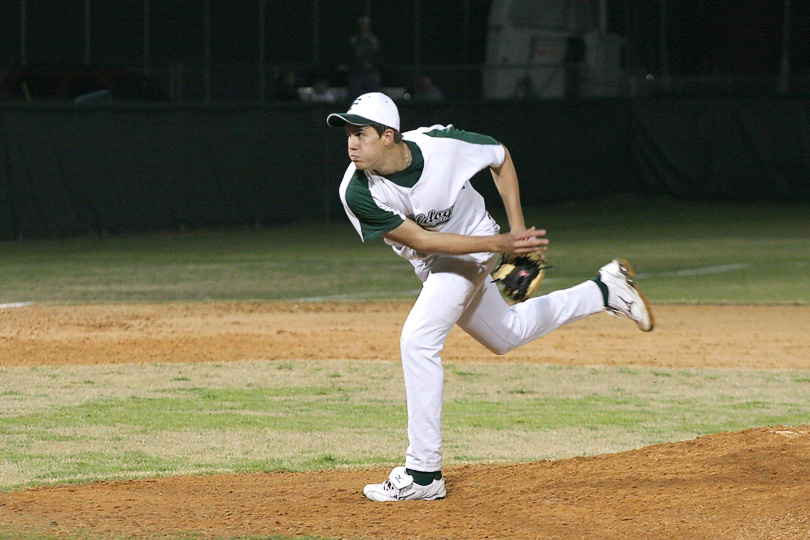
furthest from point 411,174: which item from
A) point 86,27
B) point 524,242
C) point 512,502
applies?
point 86,27

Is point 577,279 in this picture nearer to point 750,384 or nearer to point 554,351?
point 554,351

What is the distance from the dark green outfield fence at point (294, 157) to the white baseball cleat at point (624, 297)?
12834mm

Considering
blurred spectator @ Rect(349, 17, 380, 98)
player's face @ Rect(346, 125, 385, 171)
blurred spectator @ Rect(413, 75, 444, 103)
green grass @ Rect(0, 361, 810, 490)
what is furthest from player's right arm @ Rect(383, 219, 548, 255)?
blurred spectator @ Rect(413, 75, 444, 103)

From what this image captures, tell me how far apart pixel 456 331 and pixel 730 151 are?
1438 cm

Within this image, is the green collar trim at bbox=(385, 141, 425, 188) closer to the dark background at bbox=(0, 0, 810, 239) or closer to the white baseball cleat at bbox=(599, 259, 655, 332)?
the white baseball cleat at bbox=(599, 259, 655, 332)

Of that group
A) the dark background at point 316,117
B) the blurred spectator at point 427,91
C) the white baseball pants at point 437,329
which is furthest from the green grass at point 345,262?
the white baseball pants at point 437,329

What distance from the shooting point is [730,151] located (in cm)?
2428

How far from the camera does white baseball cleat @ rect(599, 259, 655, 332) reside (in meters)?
6.11

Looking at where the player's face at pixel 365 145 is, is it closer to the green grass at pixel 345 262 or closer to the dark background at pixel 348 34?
the green grass at pixel 345 262

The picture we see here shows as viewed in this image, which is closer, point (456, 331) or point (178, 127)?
point (456, 331)

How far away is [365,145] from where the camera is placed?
200 inches

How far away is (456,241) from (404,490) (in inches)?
43.1

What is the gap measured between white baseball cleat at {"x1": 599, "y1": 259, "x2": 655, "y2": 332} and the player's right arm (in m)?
1.05

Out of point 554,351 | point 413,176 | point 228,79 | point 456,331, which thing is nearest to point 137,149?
point 228,79
